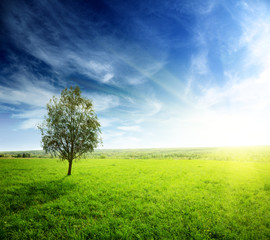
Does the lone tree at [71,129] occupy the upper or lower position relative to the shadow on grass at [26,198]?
upper

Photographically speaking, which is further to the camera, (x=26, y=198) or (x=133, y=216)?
(x=26, y=198)

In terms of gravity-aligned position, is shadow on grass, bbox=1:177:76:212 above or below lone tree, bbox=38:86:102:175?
below

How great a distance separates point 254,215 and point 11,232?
1485cm

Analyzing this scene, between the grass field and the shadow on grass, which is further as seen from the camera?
the shadow on grass

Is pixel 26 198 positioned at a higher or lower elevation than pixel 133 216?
higher

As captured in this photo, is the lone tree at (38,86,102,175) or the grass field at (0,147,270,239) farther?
the lone tree at (38,86,102,175)

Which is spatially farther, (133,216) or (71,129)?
(71,129)

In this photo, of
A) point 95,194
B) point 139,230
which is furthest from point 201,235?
point 95,194

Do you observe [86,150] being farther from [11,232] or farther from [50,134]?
[11,232]

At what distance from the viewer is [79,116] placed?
770 inches

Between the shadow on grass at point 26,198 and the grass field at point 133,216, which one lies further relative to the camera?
the shadow on grass at point 26,198

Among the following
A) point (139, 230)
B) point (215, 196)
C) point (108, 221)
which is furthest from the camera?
point (215, 196)

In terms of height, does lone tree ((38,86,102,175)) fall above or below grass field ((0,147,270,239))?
above

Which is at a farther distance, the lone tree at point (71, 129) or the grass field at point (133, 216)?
the lone tree at point (71, 129)
